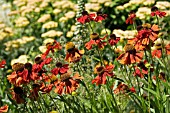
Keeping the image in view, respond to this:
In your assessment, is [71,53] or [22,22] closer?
[71,53]

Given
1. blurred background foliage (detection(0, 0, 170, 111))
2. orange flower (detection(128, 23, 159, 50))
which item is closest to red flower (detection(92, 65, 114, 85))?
orange flower (detection(128, 23, 159, 50))

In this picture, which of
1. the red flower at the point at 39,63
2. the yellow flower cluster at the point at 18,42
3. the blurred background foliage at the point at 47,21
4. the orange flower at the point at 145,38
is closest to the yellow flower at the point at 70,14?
the blurred background foliage at the point at 47,21

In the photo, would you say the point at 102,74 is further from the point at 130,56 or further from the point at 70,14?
the point at 70,14

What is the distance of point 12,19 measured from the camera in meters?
5.80

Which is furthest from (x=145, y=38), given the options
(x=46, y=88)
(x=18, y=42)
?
(x=18, y=42)

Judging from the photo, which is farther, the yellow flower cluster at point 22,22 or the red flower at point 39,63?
the yellow flower cluster at point 22,22

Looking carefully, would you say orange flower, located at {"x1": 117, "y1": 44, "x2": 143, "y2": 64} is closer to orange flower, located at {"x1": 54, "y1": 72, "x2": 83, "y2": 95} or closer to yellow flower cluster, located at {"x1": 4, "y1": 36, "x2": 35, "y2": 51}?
orange flower, located at {"x1": 54, "y1": 72, "x2": 83, "y2": 95}

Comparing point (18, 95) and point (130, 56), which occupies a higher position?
point (130, 56)

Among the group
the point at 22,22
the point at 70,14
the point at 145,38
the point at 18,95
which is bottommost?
the point at 22,22

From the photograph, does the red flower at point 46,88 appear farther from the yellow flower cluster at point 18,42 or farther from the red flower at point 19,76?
the yellow flower cluster at point 18,42

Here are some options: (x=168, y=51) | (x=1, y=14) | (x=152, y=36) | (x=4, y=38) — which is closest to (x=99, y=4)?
(x=4, y=38)

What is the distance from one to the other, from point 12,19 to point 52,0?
0.79 metres

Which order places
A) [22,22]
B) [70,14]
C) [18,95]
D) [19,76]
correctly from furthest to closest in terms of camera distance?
1. [22,22]
2. [70,14]
3. [18,95]
4. [19,76]

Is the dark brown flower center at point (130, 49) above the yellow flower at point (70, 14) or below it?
above
